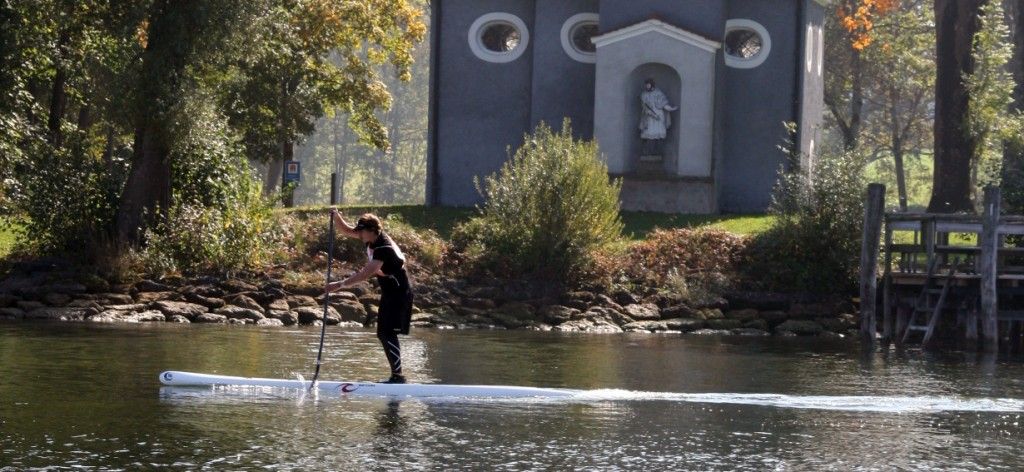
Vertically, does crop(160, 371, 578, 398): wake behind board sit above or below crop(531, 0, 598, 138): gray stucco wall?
below

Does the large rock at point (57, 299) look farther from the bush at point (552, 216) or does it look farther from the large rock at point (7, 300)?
A: the bush at point (552, 216)

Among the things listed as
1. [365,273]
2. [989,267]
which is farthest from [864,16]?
[365,273]

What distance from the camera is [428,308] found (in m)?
33.8

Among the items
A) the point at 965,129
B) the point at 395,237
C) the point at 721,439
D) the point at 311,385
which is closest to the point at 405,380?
the point at 311,385

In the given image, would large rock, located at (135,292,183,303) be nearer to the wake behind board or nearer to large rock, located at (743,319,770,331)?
large rock, located at (743,319,770,331)

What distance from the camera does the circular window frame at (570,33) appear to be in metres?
45.4

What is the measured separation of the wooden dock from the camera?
3009 cm

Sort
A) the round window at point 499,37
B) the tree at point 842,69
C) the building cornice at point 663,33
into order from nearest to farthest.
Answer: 1. the building cornice at point 663,33
2. the round window at point 499,37
3. the tree at point 842,69

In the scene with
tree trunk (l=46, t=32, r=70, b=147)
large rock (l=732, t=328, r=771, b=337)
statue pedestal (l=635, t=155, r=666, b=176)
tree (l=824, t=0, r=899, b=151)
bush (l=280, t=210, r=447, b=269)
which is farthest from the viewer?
tree (l=824, t=0, r=899, b=151)

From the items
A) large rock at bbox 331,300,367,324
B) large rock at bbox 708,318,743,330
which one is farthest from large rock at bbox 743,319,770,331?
large rock at bbox 331,300,367,324

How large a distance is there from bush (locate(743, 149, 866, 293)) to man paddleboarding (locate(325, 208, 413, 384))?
59.0 ft

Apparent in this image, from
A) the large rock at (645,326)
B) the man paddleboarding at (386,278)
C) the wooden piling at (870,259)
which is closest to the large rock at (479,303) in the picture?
the large rock at (645,326)

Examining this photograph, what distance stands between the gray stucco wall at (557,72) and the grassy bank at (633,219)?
11.7 ft

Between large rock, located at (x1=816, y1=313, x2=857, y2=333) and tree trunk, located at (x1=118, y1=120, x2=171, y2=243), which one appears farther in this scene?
tree trunk, located at (x1=118, y1=120, x2=171, y2=243)
